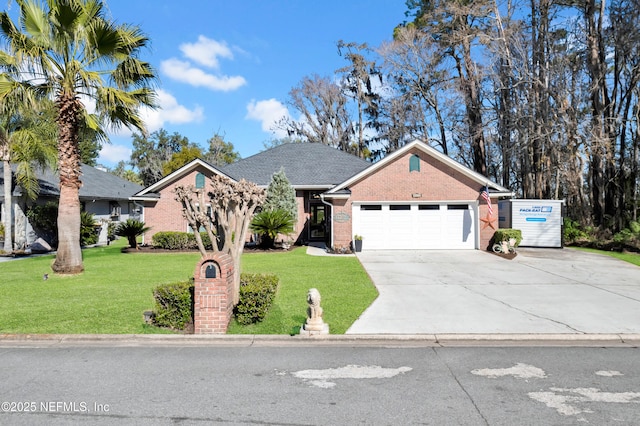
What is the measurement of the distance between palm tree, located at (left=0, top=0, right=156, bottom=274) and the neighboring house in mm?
7488

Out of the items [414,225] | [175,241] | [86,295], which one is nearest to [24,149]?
[175,241]

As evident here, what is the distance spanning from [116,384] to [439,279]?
8902mm

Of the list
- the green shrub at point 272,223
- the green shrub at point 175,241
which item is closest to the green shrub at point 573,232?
the green shrub at point 272,223

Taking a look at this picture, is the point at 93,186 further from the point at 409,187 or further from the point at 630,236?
the point at 630,236

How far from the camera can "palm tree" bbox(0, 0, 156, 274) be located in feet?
36.6

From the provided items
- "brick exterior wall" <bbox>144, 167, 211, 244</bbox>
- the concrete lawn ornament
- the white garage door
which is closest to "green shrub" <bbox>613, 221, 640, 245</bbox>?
the white garage door

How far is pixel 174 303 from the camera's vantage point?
6.61m

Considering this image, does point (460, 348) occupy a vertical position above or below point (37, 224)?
below

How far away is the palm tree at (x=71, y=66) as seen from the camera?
11164 mm

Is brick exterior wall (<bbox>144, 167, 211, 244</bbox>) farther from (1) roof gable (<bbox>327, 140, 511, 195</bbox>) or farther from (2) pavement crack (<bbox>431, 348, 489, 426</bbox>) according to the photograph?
(2) pavement crack (<bbox>431, 348, 489, 426</bbox>)

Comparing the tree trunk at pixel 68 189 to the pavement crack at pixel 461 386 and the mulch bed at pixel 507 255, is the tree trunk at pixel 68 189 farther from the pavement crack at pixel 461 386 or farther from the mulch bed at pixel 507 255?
the mulch bed at pixel 507 255

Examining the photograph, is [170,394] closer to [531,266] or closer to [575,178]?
[531,266]

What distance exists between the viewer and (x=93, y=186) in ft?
86.0

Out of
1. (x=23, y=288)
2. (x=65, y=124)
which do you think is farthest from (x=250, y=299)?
(x=65, y=124)
